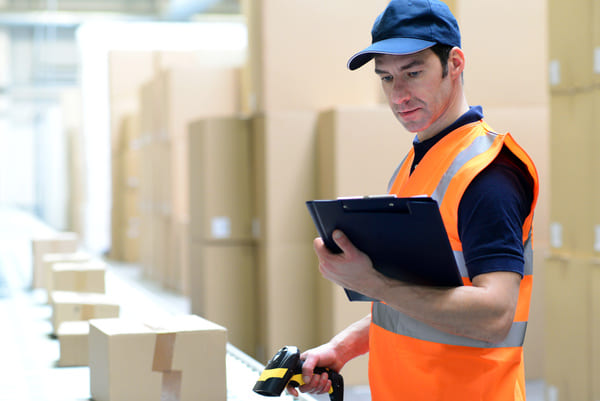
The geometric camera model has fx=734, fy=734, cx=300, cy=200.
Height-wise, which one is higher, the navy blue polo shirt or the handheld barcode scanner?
the navy blue polo shirt

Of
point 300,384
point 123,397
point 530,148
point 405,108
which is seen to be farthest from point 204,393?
point 530,148

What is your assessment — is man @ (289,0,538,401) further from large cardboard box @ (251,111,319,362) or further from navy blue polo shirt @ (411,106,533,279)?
large cardboard box @ (251,111,319,362)

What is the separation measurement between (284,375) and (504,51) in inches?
115

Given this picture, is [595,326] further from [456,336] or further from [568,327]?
[456,336]

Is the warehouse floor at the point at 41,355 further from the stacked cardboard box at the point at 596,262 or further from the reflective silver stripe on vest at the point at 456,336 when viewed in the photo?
the stacked cardboard box at the point at 596,262

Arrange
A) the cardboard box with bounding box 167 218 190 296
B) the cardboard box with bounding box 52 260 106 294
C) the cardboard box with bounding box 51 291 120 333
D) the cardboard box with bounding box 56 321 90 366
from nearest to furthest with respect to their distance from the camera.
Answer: the cardboard box with bounding box 56 321 90 366, the cardboard box with bounding box 51 291 120 333, the cardboard box with bounding box 52 260 106 294, the cardboard box with bounding box 167 218 190 296

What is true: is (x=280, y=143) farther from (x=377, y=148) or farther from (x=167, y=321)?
(x=167, y=321)

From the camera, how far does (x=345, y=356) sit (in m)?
1.38

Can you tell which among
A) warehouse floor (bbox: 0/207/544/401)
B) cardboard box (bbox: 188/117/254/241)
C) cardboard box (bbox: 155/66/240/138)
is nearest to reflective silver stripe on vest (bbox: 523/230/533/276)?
warehouse floor (bbox: 0/207/544/401)

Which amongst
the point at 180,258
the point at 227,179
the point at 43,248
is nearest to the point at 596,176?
the point at 227,179

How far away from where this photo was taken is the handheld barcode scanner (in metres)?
1.28

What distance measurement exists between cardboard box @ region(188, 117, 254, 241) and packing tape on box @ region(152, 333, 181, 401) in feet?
9.98

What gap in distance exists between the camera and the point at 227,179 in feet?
15.0

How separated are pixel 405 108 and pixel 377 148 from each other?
107 inches
